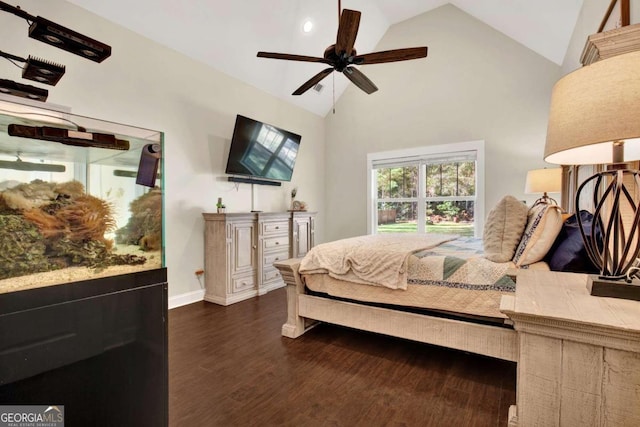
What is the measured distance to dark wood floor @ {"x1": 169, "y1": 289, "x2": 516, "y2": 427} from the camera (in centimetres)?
155

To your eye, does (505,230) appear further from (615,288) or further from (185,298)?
(185,298)

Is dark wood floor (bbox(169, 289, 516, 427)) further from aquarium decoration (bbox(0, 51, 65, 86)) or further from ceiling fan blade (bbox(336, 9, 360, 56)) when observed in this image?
ceiling fan blade (bbox(336, 9, 360, 56))

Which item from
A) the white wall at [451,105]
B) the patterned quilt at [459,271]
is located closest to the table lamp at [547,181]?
the white wall at [451,105]

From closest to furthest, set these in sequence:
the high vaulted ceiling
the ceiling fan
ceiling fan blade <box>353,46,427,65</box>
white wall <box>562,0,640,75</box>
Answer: white wall <box>562,0,640,75</box> < the ceiling fan < ceiling fan blade <box>353,46,427,65</box> < the high vaulted ceiling

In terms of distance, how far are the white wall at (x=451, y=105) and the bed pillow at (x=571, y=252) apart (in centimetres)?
260

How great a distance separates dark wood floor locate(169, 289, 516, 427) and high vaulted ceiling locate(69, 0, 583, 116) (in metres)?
2.96

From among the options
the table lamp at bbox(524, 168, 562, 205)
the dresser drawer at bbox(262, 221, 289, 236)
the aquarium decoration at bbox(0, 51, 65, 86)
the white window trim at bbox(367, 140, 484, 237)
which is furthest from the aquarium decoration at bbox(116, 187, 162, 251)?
the white window trim at bbox(367, 140, 484, 237)

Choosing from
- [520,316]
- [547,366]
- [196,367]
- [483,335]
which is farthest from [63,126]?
[483,335]

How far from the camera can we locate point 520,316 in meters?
0.86

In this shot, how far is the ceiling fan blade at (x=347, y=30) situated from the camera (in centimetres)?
208

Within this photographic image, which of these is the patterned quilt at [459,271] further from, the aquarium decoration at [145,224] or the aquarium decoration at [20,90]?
the aquarium decoration at [20,90]

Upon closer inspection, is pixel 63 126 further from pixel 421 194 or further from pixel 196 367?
pixel 421 194

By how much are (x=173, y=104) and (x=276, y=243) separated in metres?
2.05

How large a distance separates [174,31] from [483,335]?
12.7ft
